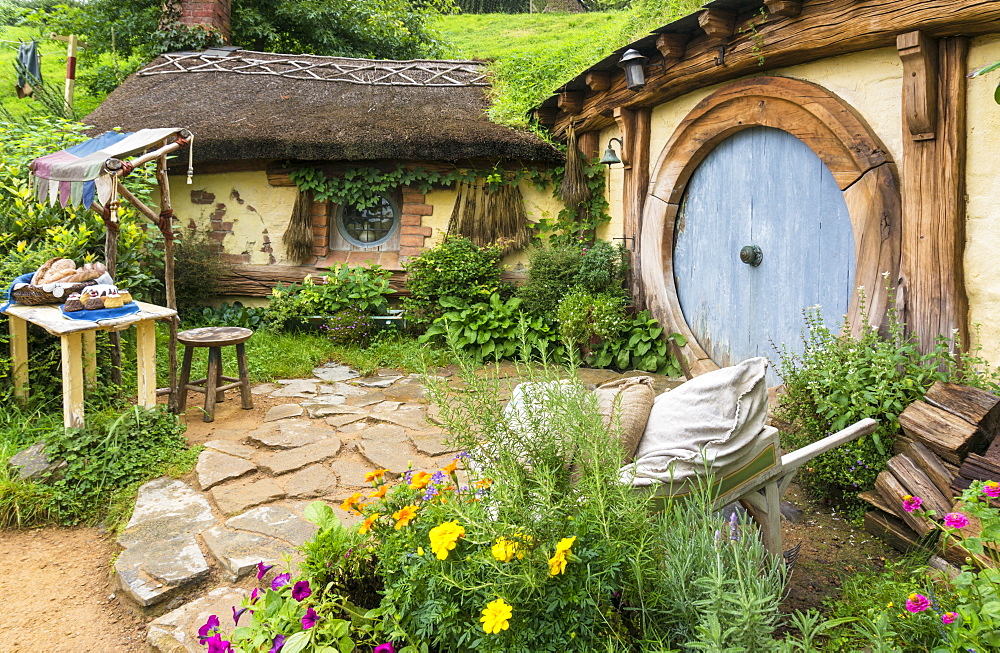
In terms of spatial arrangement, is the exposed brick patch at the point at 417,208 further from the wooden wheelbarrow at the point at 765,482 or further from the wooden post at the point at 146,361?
the wooden wheelbarrow at the point at 765,482

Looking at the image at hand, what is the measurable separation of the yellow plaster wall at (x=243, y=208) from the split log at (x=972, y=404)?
21.3 ft

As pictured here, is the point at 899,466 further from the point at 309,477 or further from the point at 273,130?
the point at 273,130

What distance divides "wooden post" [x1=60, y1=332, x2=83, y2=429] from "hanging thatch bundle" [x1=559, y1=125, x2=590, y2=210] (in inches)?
174

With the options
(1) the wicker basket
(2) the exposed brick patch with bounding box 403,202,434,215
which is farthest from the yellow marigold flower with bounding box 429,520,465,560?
(2) the exposed brick patch with bounding box 403,202,434,215

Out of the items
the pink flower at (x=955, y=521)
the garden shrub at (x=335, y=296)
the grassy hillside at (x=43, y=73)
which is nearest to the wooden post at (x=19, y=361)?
the garden shrub at (x=335, y=296)

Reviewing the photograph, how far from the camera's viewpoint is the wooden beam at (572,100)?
6.48 metres

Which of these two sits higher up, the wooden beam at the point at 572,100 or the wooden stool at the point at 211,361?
the wooden beam at the point at 572,100

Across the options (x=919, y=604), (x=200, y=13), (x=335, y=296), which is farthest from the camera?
(x=200, y=13)

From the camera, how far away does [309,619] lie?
1.96 m

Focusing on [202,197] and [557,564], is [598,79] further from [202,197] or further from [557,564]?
[557,564]

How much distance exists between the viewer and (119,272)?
207 inches

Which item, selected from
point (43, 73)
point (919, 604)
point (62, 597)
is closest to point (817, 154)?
point (919, 604)

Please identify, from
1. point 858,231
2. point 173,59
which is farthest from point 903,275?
point 173,59

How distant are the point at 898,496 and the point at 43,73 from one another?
19082mm
